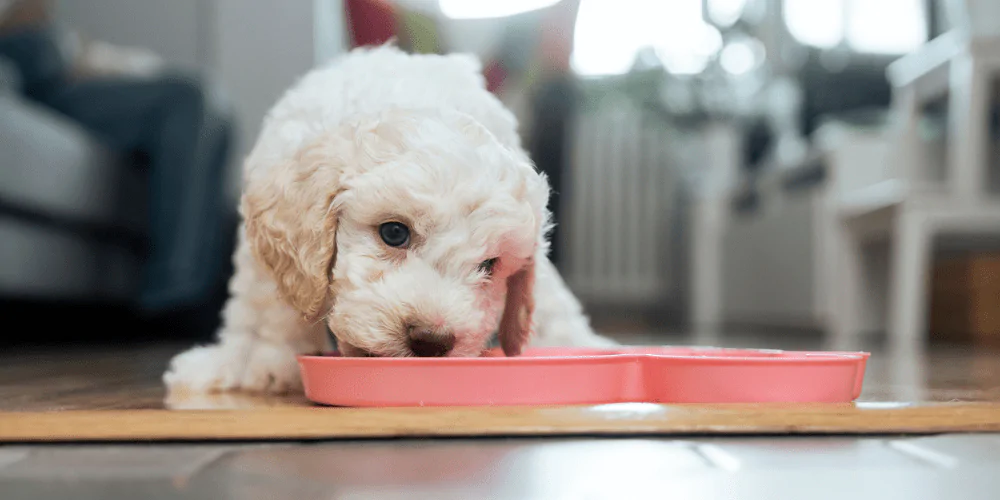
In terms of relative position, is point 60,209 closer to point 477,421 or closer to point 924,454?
point 477,421

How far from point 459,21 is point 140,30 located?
238 cm

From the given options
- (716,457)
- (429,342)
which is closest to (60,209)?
(429,342)

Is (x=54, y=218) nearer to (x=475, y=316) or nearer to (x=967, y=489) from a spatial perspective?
(x=475, y=316)

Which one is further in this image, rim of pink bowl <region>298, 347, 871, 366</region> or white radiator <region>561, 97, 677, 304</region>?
white radiator <region>561, 97, 677, 304</region>

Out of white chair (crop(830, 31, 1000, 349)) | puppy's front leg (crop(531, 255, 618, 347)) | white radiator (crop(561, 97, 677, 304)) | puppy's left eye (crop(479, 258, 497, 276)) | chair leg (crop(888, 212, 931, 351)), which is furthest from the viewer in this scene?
white radiator (crop(561, 97, 677, 304))

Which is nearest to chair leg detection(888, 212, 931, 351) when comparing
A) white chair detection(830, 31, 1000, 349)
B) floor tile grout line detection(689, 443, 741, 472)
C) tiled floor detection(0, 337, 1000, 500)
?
white chair detection(830, 31, 1000, 349)

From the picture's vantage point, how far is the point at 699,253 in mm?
5930

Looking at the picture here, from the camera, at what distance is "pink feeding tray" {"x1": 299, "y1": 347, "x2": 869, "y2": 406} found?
1085 millimetres

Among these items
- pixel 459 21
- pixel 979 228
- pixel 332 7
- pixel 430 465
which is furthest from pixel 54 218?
pixel 979 228

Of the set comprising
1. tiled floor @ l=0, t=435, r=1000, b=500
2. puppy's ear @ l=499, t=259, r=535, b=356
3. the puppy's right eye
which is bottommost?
tiled floor @ l=0, t=435, r=1000, b=500

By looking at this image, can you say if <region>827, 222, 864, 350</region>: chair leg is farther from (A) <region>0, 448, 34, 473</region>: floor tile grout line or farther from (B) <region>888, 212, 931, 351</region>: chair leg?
(A) <region>0, 448, 34, 473</region>: floor tile grout line

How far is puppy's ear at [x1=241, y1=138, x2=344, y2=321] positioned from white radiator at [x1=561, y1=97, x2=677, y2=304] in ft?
17.2

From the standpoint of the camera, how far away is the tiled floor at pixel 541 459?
2.80ft

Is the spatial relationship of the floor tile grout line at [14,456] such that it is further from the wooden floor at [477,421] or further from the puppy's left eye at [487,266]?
the puppy's left eye at [487,266]
